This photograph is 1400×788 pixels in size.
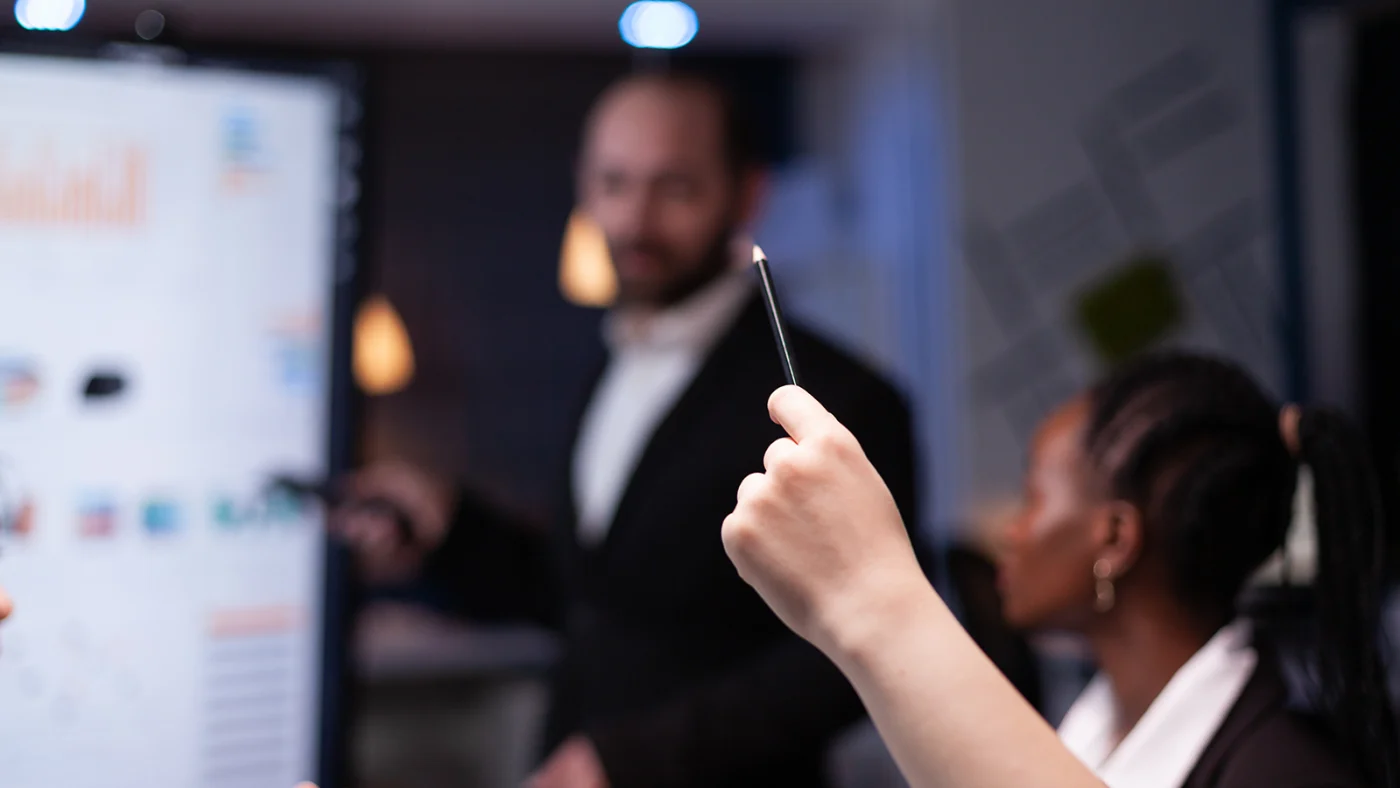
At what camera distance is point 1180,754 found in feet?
3.26

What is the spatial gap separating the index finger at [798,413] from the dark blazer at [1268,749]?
1.55 feet

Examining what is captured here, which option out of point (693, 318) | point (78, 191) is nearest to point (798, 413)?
point (78, 191)

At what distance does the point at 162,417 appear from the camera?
101 centimetres

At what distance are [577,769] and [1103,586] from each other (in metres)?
0.59

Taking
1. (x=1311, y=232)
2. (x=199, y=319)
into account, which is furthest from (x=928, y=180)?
(x=199, y=319)

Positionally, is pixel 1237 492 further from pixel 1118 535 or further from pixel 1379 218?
pixel 1379 218

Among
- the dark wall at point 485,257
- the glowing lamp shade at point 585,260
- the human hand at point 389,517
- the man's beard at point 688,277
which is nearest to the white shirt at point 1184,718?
the human hand at point 389,517

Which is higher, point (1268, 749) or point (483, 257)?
point (483, 257)

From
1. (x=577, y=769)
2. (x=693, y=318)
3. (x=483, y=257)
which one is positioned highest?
(x=483, y=257)

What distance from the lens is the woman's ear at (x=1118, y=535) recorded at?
109 centimetres

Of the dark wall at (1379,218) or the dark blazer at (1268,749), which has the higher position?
the dark wall at (1379,218)

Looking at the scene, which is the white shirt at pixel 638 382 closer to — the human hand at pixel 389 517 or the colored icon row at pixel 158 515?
the human hand at pixel 389 517

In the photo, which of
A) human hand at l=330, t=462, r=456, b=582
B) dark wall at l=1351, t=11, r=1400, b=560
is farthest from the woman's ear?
dark wall at l=1351, t=11, r=1400, b=560

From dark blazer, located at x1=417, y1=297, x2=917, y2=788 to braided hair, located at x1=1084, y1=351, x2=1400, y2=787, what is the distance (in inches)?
10.8
